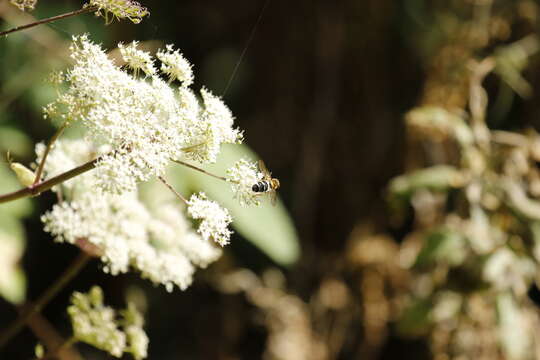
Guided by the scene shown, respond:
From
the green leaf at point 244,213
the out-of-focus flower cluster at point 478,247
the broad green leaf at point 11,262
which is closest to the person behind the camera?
the broad green leaf at point 11,262

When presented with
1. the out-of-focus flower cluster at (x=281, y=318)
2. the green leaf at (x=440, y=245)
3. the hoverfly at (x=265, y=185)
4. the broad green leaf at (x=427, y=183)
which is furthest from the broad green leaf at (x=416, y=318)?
the hoverfly at (x=265, y=185)

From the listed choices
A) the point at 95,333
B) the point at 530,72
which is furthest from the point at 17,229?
the point at 530,72

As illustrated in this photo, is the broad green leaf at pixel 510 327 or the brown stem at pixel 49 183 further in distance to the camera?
the broad green leaf at pixel 510 327

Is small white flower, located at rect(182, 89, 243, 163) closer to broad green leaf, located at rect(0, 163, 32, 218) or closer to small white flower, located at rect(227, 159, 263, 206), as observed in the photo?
small white flower, located at rect(227, 159, 263, 206)

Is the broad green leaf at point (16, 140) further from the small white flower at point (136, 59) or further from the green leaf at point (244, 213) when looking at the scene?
the small white flower at point (136, 59)

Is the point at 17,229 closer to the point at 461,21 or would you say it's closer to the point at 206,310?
the point at 206,310

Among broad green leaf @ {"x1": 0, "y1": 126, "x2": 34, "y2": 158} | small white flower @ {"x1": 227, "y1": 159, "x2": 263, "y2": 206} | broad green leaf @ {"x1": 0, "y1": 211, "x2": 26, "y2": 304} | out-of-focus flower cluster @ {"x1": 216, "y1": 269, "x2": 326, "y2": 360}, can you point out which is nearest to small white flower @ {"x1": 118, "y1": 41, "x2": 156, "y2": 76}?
small white flower @ {"x1": 227, "y1": 159, "x2": 263, "y2": 206}

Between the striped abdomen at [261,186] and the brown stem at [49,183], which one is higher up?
the striped abdomen at [261,186]
